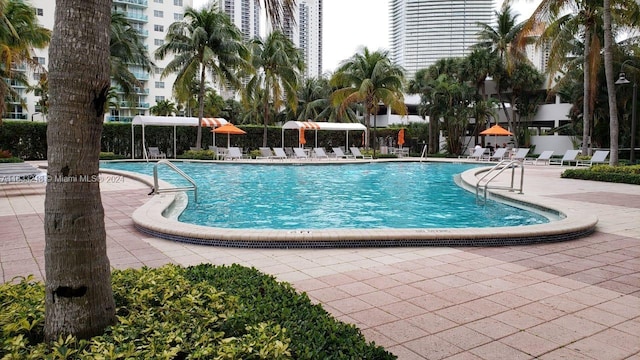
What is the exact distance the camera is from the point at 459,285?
15.5 feet

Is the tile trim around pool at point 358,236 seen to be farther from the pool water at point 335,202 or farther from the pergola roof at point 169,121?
the pergola roof at point 169,121

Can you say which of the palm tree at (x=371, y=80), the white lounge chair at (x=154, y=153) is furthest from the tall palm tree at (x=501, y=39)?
the white lounge chair at (x=154, y=153)

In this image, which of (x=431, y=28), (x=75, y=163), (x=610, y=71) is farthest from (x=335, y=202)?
(x=431, y=28)

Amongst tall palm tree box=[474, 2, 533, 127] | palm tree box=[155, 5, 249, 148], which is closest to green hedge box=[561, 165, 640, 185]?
tall palm tree box=[474, 2, 533, 127]

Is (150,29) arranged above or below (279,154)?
above

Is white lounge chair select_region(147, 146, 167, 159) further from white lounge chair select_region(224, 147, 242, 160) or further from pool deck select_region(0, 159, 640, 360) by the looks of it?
pool deck select_region(0, 159, 640, 360)

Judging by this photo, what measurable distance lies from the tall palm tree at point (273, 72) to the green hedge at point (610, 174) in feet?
58.8

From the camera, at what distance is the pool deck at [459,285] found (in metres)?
3.41

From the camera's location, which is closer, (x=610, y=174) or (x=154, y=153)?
(x=610, y=174)

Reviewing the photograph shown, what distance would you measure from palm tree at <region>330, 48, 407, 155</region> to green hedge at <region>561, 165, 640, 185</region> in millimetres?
13047

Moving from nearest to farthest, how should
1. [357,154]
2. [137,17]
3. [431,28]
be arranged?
1. [357,154]
2. [431,28]
3. [137,17]

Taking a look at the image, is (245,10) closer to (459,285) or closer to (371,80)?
(459,285)

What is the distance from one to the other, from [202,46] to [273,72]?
521 cm

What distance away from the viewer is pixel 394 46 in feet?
192
